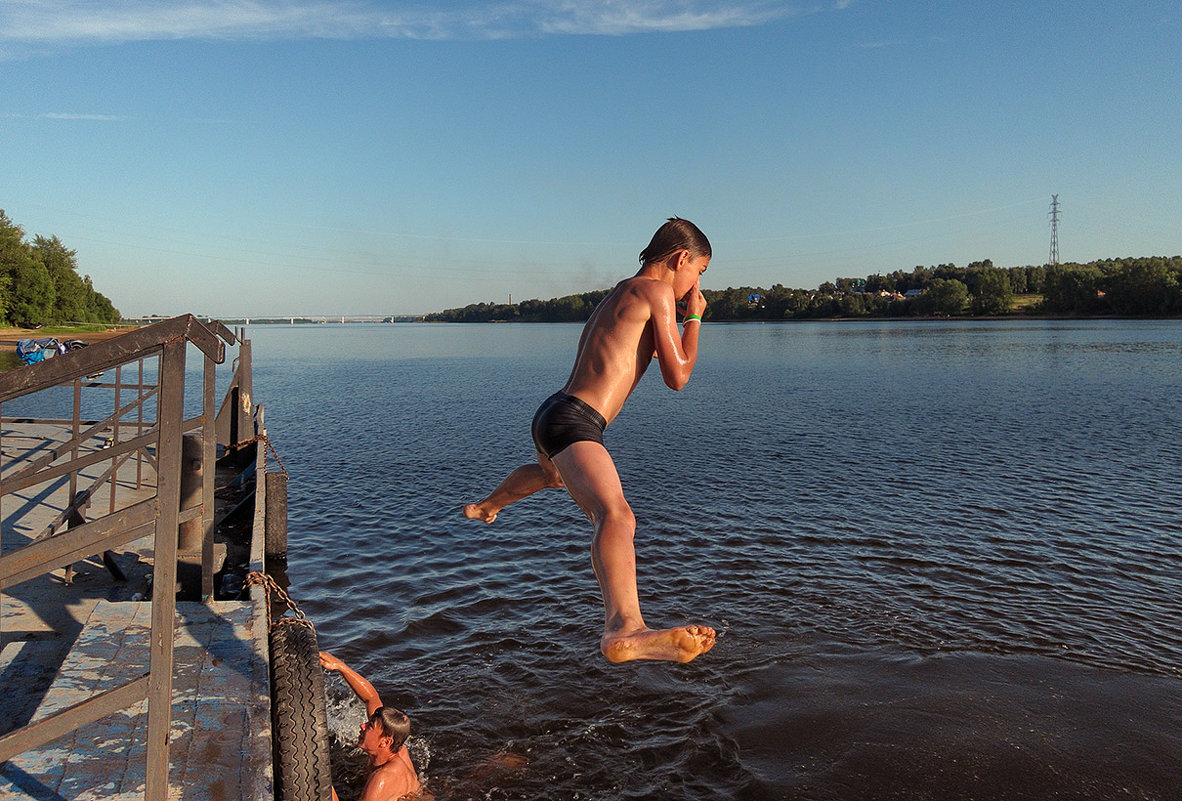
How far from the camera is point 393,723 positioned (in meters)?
6.73

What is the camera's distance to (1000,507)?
17.8 meters

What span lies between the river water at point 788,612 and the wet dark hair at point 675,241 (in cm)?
557

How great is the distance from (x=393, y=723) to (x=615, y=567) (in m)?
4.03

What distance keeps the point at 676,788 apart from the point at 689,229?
576 cm

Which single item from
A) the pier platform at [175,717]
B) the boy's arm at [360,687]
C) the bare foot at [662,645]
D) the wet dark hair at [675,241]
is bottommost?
the boy's arm at [360,687]

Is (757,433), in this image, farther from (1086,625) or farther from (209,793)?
(209,793)

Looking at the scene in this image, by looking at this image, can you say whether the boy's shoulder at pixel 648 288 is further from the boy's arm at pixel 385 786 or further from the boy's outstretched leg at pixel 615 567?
the boy's arm at pixel 385 786

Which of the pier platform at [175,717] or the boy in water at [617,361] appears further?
the pier platform at [175,717]

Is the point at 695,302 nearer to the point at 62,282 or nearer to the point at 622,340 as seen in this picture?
the point at 622,340

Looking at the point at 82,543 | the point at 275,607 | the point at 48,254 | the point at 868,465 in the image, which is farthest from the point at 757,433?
the point at 48,254

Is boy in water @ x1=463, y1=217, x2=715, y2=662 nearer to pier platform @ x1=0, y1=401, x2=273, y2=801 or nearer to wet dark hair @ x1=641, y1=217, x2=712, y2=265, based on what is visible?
wet dark hair @ x1=641, y1=217, x2=712, y2=265

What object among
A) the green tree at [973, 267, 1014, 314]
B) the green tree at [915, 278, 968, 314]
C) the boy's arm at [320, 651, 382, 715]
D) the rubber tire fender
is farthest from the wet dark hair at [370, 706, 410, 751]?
the green tree at [915, 278, 968, 314]

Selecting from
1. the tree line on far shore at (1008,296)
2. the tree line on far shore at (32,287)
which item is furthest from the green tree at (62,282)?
the tree line on far shore at (1008,296)

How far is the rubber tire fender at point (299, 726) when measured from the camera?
5184mm
